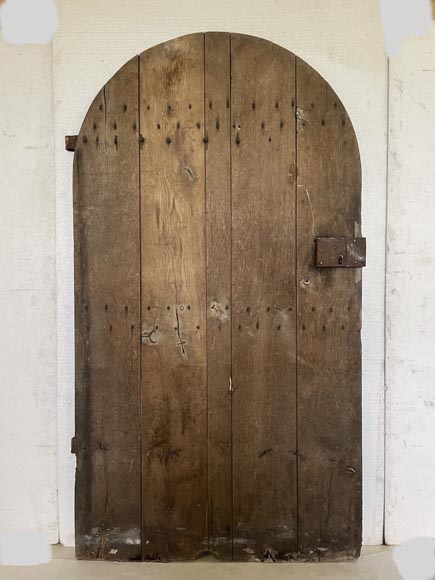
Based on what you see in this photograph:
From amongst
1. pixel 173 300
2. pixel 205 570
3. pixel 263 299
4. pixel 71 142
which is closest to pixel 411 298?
pixel 263 299

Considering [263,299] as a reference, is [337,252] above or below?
above

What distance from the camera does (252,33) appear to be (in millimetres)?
1770

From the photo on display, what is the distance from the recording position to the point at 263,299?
5.82 ft

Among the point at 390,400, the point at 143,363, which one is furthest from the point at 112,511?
the point at 390,400

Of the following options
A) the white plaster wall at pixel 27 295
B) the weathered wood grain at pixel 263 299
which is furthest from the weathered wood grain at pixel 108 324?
the weathered wood grain at pixel 263 299

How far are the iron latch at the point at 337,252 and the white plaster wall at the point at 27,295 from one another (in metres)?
0.84

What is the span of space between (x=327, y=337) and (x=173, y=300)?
487mm

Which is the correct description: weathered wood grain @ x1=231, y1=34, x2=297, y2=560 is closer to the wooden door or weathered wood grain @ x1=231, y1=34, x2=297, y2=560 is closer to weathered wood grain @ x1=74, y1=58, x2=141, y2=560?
the wooden door

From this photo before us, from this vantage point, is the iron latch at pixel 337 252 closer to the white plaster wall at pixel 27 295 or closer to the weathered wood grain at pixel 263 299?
the weathered wood grain at pixel 263 299

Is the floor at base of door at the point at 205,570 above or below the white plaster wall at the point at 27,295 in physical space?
below

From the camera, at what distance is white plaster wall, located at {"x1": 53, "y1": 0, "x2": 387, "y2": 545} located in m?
1.77

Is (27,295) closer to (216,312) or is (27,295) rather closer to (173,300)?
(173,300)

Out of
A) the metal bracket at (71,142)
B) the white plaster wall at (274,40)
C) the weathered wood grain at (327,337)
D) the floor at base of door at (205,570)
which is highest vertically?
the white plaster wall at (274,40)

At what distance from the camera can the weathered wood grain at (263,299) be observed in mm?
1745
